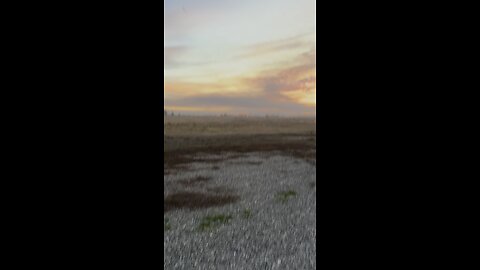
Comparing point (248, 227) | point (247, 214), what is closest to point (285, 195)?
point (247, 214)

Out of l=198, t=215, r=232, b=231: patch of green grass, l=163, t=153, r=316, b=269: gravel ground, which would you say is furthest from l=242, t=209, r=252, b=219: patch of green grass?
l=198, t=215, r=232, b=231: patch of green grass

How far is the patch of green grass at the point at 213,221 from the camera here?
10604 millimetres

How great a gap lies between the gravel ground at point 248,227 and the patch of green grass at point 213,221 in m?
0.17

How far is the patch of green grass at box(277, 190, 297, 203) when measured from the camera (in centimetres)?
1448

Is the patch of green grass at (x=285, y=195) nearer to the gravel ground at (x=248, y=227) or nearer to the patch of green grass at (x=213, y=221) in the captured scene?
the gravel ground at (x=248, y=227)

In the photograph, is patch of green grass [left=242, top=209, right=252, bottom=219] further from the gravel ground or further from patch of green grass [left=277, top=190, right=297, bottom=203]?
patch of green grass [left=277, top=190, right=297, bottom=203]

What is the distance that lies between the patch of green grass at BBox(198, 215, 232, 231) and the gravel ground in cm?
17

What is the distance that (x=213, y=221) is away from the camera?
444 inches

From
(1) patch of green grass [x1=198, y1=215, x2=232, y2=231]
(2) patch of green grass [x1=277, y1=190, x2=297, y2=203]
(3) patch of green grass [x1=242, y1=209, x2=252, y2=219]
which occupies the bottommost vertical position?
(1) patch of green grass [x1=198, y1=215, x2=232, y2=231]

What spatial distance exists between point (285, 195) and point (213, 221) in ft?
16.2
